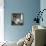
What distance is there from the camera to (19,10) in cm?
565

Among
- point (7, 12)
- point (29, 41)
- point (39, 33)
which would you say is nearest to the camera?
point (39, 33)

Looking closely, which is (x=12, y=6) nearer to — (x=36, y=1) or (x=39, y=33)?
(x=36, y=1)

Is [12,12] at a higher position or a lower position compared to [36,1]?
lower

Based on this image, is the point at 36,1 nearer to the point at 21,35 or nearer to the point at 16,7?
the point at 16,7

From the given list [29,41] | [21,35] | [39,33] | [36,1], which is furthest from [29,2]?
[39,33]

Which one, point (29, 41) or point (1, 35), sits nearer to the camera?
point (29, 41)

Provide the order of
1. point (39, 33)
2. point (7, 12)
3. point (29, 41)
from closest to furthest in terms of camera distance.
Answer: point (39, 33) < point (29, 41) < point (7, 12)

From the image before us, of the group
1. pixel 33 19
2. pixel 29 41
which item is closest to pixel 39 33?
pixel 29 41

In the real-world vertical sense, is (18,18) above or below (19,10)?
below

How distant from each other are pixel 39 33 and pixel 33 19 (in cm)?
310

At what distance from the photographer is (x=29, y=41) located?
3193 millimetres

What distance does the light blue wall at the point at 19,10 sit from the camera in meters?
5.61

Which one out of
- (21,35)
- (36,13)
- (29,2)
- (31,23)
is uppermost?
(29,2)

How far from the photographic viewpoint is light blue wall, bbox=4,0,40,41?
561 cm
